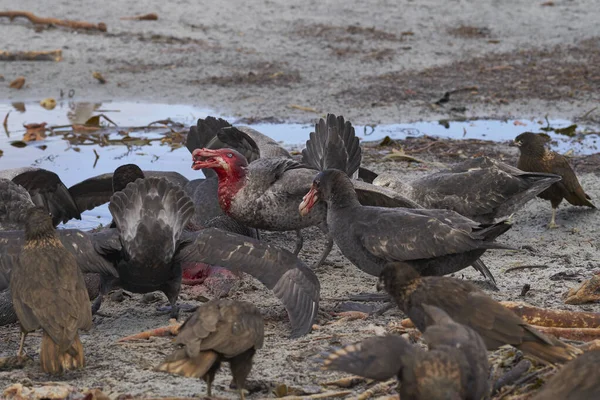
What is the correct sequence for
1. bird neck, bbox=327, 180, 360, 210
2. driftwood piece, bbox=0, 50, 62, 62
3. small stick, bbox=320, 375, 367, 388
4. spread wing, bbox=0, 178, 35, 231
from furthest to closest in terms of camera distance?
driftwood piece, bbox=0, 50, 62, 62
spread wing, bbox=0, 178, 35, 231
bird neck, bbox=327, 180, 360, 210
small stick, bbox=320, 375, 367, 388

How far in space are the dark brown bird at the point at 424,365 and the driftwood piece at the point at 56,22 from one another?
13.8 meters

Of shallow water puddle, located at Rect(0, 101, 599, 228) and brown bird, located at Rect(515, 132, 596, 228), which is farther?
shallow water puddle, located at Rect(0, 101, 599, 228)

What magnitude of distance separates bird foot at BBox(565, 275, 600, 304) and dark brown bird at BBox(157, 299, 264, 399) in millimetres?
2434

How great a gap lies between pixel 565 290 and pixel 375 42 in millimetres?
10976

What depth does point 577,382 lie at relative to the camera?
4391mm

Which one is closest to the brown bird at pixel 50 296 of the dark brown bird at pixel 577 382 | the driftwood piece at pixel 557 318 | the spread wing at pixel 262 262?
the spread wing at pixel 262 262

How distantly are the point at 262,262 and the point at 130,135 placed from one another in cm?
604

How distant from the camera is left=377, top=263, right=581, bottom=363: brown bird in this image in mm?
Result: 5109

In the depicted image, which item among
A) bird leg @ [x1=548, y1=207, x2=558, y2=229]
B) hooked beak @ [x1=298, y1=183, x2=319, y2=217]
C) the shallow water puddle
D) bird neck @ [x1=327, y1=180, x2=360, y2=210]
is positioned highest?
bird neck @ [x1=327, y1=180, x2=360, y2=210]

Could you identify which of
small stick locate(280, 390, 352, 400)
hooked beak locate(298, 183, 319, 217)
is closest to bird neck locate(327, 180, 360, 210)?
hooked beak locate(298, 183, 319, 217)

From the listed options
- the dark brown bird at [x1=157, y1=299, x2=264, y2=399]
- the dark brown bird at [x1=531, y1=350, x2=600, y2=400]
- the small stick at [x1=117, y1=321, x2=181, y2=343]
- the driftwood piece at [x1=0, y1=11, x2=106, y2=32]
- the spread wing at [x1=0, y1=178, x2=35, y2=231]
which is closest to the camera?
the dark brown bird at [x1=531, y1=350, x2=600, y2=400]

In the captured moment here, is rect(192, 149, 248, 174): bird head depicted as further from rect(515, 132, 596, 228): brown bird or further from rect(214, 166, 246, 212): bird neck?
rect(515, 132, 596, 228): brown bird

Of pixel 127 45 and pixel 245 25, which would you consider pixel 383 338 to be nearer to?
pixel 127 45

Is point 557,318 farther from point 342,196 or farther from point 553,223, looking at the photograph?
point 553,223
